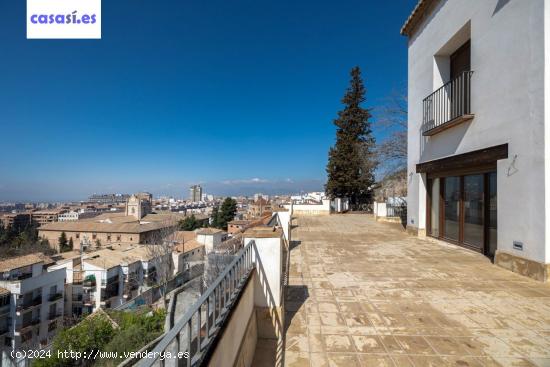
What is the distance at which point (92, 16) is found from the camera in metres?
6.13

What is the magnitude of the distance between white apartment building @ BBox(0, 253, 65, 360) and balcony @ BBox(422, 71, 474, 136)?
25669mm

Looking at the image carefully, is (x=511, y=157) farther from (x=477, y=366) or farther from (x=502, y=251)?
(x=477, y=366)

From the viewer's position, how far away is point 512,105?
14.0 feet

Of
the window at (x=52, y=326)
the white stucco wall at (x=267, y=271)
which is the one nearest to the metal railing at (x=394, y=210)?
the white stucco wall at (x=267, y=271)

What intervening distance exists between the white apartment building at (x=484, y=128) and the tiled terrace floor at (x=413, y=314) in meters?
0.87

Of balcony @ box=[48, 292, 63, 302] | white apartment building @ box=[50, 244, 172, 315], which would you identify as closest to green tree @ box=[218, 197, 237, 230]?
white apartment building @ box=[50, 244, 172, 315]

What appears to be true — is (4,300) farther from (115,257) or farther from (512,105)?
(512,105)

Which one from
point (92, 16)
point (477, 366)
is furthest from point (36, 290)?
point (477, 366)

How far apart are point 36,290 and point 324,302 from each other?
26.2 m

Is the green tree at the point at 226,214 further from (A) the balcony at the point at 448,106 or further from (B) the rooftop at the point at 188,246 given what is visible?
(A) the balcony at the point at 448,106

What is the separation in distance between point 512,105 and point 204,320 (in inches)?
211

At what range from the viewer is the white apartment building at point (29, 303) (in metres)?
19.0

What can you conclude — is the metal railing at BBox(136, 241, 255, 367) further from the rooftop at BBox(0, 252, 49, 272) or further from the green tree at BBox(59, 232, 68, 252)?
the green tree at BBox(59, 232, 68, 252)

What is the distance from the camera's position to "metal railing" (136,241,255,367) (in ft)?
3.39
